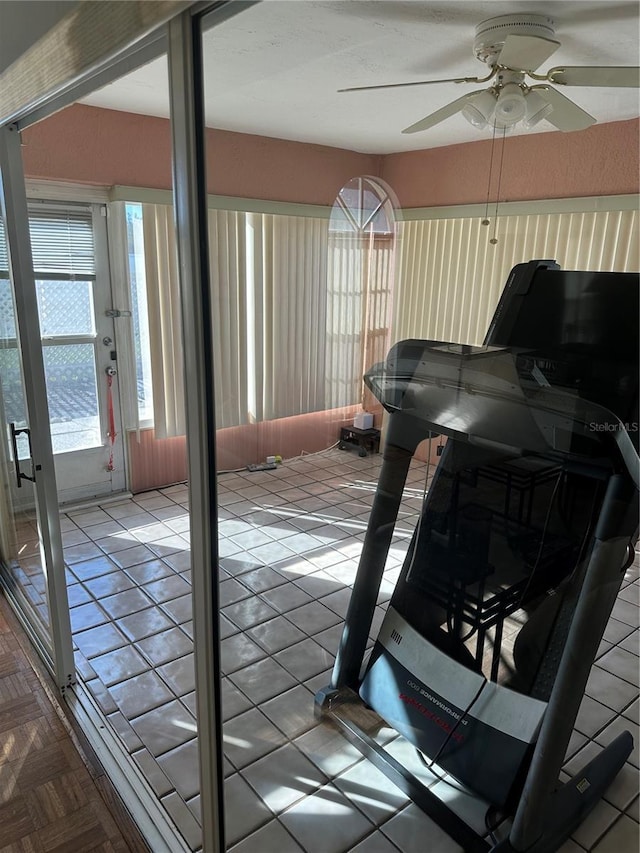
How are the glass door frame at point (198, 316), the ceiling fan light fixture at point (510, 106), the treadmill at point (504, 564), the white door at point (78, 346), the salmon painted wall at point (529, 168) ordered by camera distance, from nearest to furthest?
the glass door frame at point (198, 316)
the salmon painted wall at point (529, 168)
the ceiling fan light fixture at point (510, 106)
the treadmill at point (504, 564)
the white door at point (78, 346)

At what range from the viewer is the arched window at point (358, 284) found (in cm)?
184

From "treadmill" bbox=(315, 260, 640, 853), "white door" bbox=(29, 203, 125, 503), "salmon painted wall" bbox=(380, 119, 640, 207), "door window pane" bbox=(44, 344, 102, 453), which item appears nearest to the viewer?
"salmon painted wall" bbox=(380, 119, 640, 207)

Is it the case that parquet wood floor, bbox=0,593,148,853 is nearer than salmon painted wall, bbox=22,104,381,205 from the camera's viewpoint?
Yes

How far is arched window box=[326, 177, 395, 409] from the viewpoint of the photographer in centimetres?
184

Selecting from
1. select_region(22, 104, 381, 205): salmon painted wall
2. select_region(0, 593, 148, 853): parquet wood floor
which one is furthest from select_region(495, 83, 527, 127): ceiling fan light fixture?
select_region(0, 593, 148, 853): parquet wood floor

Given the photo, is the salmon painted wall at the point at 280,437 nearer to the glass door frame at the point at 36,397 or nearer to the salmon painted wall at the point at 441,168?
the glass door frame at the point at 36,397

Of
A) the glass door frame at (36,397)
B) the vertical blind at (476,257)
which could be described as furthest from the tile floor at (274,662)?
the vertical blind at (476,257)

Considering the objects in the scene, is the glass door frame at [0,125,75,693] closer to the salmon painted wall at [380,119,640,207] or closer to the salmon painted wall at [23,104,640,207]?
the salmon painted wall at [23,104,640,207]

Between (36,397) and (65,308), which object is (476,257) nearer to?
(36,397)

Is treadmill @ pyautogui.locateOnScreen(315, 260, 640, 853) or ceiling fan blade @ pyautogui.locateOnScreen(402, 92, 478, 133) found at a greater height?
ceiling fan blade @ pyautogui.locateOnScreen(402, 92, 478, 133)

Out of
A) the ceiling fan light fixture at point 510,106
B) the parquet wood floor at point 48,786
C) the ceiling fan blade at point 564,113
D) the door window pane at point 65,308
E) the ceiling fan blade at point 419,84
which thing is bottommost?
the parquet wood floor at point 48,786

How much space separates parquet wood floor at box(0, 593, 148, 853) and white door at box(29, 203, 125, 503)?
6.00 ft

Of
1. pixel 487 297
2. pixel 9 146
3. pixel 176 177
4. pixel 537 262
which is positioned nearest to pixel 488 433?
pixel 487 297

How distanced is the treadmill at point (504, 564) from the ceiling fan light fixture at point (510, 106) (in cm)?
37
